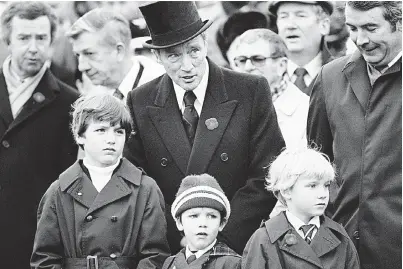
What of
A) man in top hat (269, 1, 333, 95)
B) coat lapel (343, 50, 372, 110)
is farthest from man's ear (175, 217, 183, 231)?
man in top hat (269, 1, 333, 95)

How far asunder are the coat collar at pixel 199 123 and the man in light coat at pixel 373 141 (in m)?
0.76

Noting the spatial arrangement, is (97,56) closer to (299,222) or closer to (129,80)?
(129,80)

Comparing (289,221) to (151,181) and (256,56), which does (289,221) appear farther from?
(256,56)

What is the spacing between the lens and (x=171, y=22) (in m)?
6.22

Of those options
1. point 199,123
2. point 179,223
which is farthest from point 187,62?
point 179,223

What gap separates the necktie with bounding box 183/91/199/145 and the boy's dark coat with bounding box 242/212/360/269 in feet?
3.20

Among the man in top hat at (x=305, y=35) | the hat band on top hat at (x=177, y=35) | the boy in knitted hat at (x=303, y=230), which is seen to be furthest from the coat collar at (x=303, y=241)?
the man in top hat at (x=305, y=35)

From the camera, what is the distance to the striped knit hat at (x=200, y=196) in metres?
5.70

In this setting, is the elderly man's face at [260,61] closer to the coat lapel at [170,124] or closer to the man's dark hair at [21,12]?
the coat lapel at [170,124]

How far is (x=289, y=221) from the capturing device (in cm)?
560

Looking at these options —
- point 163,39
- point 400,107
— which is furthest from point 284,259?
point 163,39

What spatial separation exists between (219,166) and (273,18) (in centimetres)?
225

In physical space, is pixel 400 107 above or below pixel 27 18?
below

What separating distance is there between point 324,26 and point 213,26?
3.55 ft
